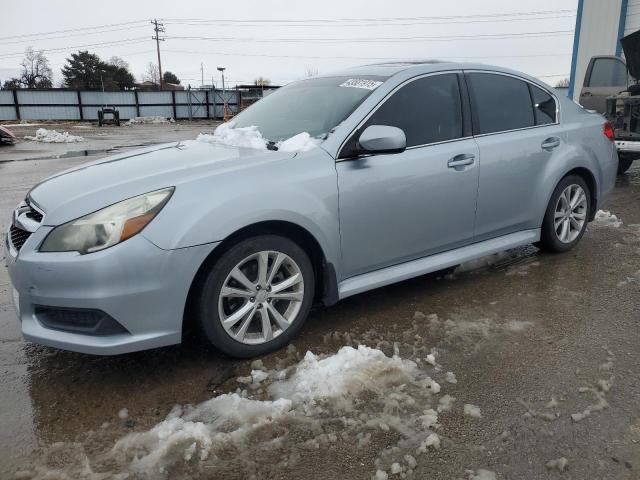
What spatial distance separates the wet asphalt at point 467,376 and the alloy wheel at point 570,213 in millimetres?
372

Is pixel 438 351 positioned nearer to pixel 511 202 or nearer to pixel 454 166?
pixel 454 166

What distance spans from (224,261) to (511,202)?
2.38m

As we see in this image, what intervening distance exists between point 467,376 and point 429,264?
3.32 feet

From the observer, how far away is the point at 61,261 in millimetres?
2488

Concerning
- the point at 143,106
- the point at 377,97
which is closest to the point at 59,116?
the point at 143,106

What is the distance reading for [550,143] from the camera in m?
4.25

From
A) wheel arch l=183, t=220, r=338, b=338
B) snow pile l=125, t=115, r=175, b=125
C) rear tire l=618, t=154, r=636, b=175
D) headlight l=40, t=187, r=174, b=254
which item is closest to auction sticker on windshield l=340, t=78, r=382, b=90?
wheel arch l=183, t=220, r=338, b=338

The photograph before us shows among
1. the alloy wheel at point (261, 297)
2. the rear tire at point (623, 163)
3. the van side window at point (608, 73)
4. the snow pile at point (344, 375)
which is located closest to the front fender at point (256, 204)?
the alloy wheel at point (261, 297)

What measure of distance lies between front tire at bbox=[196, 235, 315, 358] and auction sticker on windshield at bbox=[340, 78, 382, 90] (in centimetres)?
125

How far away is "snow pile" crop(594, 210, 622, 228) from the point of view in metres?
5.75

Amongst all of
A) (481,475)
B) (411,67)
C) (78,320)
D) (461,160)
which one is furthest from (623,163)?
(78,320)

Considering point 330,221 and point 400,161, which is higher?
point 400,161

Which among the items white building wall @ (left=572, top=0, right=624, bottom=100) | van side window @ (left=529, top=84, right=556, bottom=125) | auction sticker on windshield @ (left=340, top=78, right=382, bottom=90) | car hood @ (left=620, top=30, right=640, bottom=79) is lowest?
van side window @ (left=529, top=84, right=556, bottom=125)

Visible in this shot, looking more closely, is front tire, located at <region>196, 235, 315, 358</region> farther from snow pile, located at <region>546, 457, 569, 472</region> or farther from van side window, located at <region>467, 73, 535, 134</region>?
van side window, located at <region>467, 73, 535, 134</region>
